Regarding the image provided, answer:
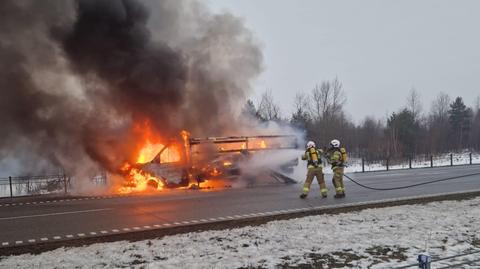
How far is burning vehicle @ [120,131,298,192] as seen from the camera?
15109 mm

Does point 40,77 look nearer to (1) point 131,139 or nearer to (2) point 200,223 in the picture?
(1) point 131,139

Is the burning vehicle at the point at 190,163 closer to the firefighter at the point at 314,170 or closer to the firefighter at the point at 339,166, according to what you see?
the firefighter at the point at 314,170

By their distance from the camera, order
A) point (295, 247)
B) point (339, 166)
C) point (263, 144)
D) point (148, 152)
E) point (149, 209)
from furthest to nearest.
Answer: point (263, 144)
point (148, 152)
point (339, 166)
point (149, 209)
point (295, 247)

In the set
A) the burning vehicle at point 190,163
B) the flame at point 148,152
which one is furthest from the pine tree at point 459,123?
the flame at point 148,152

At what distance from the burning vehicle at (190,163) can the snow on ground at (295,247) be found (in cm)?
735

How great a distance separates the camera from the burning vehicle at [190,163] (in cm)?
1511

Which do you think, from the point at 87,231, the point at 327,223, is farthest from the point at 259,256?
the point at 87,231

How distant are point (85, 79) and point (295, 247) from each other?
1221 centimetres

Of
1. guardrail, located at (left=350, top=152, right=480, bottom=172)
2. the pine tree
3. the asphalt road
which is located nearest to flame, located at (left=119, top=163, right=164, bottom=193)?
the asphalt road

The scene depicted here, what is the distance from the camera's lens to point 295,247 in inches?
249

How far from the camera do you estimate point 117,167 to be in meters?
15.9

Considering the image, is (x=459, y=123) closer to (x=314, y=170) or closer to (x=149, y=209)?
(x=314, y=170)

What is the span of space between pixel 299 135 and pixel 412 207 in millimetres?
7701

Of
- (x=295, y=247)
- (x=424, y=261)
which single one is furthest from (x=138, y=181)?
(x=424, y=261)
